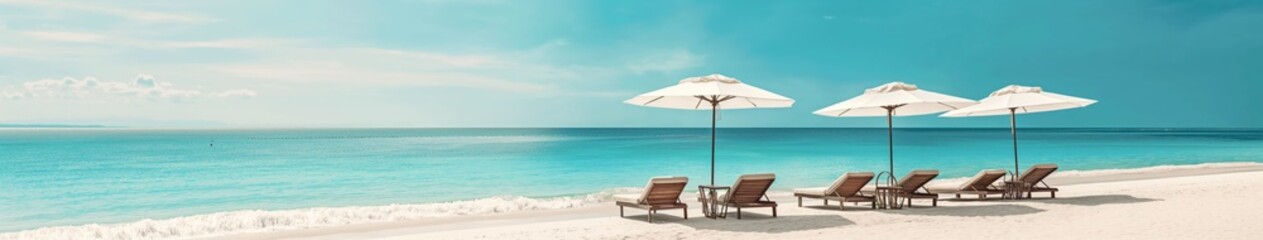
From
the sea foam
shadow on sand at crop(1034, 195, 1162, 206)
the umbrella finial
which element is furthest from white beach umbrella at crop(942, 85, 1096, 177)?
the sea foam

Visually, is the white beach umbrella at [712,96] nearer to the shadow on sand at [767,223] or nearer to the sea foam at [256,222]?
the shadow on sand at [767,223]

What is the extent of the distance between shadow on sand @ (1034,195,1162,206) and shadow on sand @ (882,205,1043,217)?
3.35 ft

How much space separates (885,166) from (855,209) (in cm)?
2522

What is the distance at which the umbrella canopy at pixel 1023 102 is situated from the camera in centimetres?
1112

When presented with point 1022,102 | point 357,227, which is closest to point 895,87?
point 1022,102

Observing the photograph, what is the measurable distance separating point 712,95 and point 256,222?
236 inches

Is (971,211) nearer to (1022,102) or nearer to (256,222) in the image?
(1022,102)

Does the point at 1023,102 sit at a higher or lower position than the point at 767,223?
higher

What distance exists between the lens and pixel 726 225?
8.28 m

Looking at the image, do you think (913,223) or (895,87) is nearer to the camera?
(913,223)

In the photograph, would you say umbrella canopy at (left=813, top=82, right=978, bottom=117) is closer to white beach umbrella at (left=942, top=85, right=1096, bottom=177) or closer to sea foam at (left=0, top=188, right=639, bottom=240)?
white beach umbrella at (left=942, top=85, right=1096, bottom=177)

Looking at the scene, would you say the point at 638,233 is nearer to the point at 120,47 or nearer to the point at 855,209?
the point at 855,209

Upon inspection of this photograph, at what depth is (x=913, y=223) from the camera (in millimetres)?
8352

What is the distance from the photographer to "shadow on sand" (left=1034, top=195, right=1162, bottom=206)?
34.6 feet
